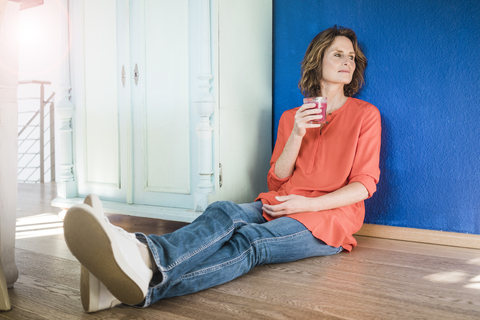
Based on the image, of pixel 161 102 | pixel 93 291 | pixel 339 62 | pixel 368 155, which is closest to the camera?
pixel 93 291

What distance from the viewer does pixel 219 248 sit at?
1171mm

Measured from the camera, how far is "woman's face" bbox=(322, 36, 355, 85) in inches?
68.1

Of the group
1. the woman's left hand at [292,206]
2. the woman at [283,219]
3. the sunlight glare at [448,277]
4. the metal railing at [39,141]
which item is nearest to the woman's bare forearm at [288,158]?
the woman at [283,219]

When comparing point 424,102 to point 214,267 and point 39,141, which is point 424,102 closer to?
point 214,267

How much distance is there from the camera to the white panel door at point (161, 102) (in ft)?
6.51

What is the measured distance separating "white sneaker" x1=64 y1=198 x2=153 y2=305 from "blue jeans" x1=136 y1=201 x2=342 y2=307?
0.09m

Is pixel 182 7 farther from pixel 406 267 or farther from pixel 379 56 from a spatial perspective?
pixel 406 267

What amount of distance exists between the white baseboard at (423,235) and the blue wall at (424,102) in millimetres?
27

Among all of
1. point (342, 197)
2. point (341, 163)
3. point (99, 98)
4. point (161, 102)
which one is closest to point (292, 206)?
point (342, 197)

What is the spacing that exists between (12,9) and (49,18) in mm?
5199

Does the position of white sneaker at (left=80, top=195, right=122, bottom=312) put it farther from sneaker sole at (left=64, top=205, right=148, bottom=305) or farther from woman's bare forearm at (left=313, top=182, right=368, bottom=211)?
woman's bare forearm at (left=313, top=182, right=368, bottom=211)

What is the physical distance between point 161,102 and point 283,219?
103 cm

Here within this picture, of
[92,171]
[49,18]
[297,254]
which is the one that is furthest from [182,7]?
[49,18]

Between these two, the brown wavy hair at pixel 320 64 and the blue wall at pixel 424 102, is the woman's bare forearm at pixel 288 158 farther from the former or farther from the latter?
the blue wall at pixel 424 102
